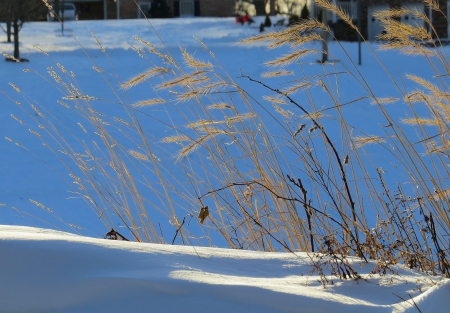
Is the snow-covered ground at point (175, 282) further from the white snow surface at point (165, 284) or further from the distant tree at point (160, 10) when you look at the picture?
the distant tree at point (160, 10)

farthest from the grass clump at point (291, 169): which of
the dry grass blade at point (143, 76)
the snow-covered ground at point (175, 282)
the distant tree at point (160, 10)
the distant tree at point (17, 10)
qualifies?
the distant tree at point (160, 10)

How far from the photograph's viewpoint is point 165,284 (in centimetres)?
181

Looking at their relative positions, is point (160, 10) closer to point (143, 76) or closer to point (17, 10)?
point (17, 10)

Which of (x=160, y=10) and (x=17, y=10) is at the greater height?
(x=160, y=10)

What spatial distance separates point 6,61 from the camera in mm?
17234

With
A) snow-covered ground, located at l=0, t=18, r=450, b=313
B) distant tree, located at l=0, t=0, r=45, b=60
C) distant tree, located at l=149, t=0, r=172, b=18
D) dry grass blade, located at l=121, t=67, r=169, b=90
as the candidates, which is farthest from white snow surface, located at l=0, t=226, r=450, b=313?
distant tree, located at l=149, t=0, r=172, b=18

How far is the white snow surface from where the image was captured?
69.6 inches

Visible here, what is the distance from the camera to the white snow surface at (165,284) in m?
1.77

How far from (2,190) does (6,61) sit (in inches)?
370

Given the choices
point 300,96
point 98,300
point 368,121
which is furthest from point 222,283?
point 300,96

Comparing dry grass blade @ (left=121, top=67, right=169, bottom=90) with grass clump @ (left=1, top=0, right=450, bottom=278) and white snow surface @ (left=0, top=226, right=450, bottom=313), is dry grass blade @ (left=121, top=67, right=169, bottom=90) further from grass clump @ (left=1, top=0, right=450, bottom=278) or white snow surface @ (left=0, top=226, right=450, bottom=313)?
white snow surface @ (left=0, top=226, right=450, bottom=313)

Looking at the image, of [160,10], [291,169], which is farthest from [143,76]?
[160,10]

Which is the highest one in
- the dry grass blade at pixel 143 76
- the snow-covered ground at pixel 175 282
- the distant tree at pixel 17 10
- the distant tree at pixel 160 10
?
the distant tree at pixel 160 10

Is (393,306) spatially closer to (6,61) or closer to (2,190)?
(2,190)
